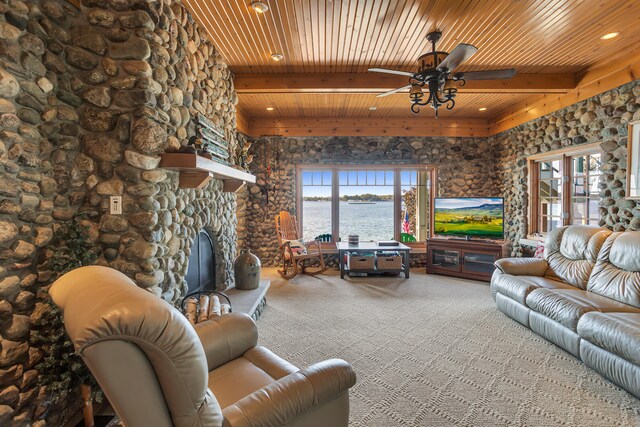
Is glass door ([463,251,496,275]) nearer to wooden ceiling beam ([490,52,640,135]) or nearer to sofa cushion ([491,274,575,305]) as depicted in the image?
sofa cushion ([491,274,575,305])

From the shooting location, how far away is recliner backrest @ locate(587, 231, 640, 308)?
2.73 m

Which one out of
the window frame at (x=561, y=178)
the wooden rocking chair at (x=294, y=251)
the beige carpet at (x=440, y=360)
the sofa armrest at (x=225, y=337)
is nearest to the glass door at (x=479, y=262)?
the window frame at (x=561, y=178)

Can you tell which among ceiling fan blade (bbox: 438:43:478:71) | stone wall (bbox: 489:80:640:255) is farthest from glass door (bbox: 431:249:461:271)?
ceiling fan blade (bbox: 438:43:478:71)

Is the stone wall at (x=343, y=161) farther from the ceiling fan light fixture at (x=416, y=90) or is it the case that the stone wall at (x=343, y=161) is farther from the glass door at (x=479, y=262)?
the ceiling fan light fixture at (x=416, y=90)

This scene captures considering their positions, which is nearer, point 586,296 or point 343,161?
point 586,296

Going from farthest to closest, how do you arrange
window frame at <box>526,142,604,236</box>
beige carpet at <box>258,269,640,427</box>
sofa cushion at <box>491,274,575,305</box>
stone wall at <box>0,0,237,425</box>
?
1. window frame at <box>526,142,604,236</box>
2. sofa cushion at <box>491,274,575,305</box>
3. beige carpet at <box>258,269,640,427</box>
4. stone wall at <box>0,0,237,425</box>

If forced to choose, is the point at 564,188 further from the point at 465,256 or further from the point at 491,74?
the point at 491,74

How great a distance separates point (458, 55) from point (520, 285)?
95.1 inches

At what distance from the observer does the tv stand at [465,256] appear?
517 centimetres

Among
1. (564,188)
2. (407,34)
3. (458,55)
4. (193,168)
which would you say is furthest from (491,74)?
(564,188)

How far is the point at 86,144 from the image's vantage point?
2.08 meters

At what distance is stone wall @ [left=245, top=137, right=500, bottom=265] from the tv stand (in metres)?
1.19

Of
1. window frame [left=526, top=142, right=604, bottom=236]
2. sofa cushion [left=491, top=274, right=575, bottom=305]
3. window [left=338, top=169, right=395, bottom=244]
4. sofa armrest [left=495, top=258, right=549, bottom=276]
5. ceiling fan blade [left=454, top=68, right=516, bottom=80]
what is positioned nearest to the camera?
ceiling fan blade [left=454, top=68, right=516, bottom=80]

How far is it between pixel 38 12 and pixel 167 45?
0.76 m
